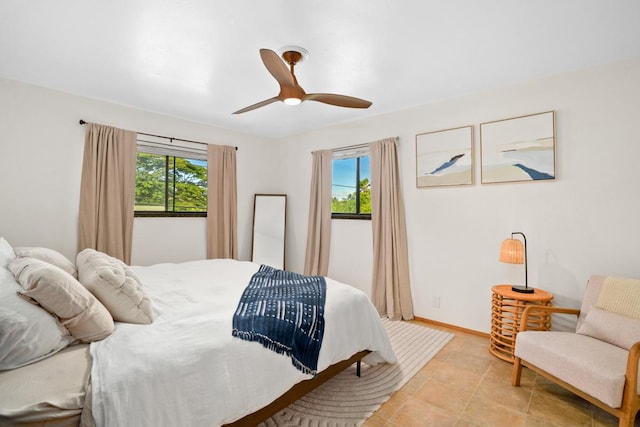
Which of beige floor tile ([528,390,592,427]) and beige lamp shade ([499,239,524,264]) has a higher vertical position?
beige lamp shade ([499,239,524,264])

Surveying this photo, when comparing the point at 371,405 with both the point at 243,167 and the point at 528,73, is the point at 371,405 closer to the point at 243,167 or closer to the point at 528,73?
the point at 528,73

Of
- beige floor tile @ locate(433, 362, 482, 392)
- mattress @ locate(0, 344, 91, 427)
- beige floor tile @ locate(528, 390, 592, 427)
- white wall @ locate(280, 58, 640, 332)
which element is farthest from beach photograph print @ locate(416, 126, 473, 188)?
mattress @ locate(0, 344, 91, 427)

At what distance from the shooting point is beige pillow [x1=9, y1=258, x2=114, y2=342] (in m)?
1.38

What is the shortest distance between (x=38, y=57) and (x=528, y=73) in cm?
430

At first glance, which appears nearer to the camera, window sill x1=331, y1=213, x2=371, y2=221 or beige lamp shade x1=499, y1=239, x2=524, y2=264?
beige lamp shade x1=499, y1=239, x2=524, y2=264

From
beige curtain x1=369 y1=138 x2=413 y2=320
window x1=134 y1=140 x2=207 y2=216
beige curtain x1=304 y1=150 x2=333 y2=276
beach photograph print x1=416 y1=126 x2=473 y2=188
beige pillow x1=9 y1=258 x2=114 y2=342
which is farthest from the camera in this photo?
beige curtain x1=304 y1=150 x2=333 y2=276

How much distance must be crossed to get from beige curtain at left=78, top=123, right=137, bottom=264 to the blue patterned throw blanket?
7.16 ft

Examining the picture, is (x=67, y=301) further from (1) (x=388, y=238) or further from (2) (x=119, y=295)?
(1) (x=388, y=238)

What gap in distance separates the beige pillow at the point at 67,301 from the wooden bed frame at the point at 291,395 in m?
0.80

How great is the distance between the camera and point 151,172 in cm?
402

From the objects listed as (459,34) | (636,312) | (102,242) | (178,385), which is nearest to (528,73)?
(459,34)

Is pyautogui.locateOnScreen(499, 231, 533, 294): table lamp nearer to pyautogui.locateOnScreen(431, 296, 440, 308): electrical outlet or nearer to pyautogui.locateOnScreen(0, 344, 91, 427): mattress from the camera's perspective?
pyautogui.locateOnScreen(431, 296, 440, 308): electrical outlet

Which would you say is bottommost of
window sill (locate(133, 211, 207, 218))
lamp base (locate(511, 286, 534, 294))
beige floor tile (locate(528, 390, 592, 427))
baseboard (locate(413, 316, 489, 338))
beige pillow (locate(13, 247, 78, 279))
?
beige floor tile (locate(528, 390, 592, 427))

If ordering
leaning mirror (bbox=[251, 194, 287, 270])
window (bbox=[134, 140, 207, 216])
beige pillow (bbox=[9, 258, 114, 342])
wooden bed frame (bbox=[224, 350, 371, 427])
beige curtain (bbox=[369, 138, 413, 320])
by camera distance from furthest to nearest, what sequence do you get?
leaning mirror (bbox=[251, 194, 287, 270]) → window (bbox=[134, 140, 207, 216]) → beige curtain (bbox=[369, 138, 413, 320]) → wooden bed frame (bbox=[224, 350, 371, 427]) → beige pillow (bbox=[9, 258, 114, 342])
